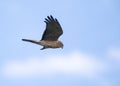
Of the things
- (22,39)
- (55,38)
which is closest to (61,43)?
(55,38)

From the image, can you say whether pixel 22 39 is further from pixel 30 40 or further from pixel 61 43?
pixel 61 43

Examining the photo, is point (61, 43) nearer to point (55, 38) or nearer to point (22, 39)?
point (55, 38)

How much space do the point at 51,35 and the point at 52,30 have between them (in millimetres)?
501

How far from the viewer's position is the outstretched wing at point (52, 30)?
33406mm

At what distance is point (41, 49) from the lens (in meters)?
34.8

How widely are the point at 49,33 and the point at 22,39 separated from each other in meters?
2.09

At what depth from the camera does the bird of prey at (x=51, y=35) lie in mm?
33500

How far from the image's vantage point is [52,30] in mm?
34188

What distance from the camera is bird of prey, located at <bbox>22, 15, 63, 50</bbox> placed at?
3350cm

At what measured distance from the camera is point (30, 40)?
110 ft

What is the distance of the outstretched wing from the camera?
33.4 m

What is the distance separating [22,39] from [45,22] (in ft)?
6.16

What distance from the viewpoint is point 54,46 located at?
113 ft

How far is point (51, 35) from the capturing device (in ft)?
113
